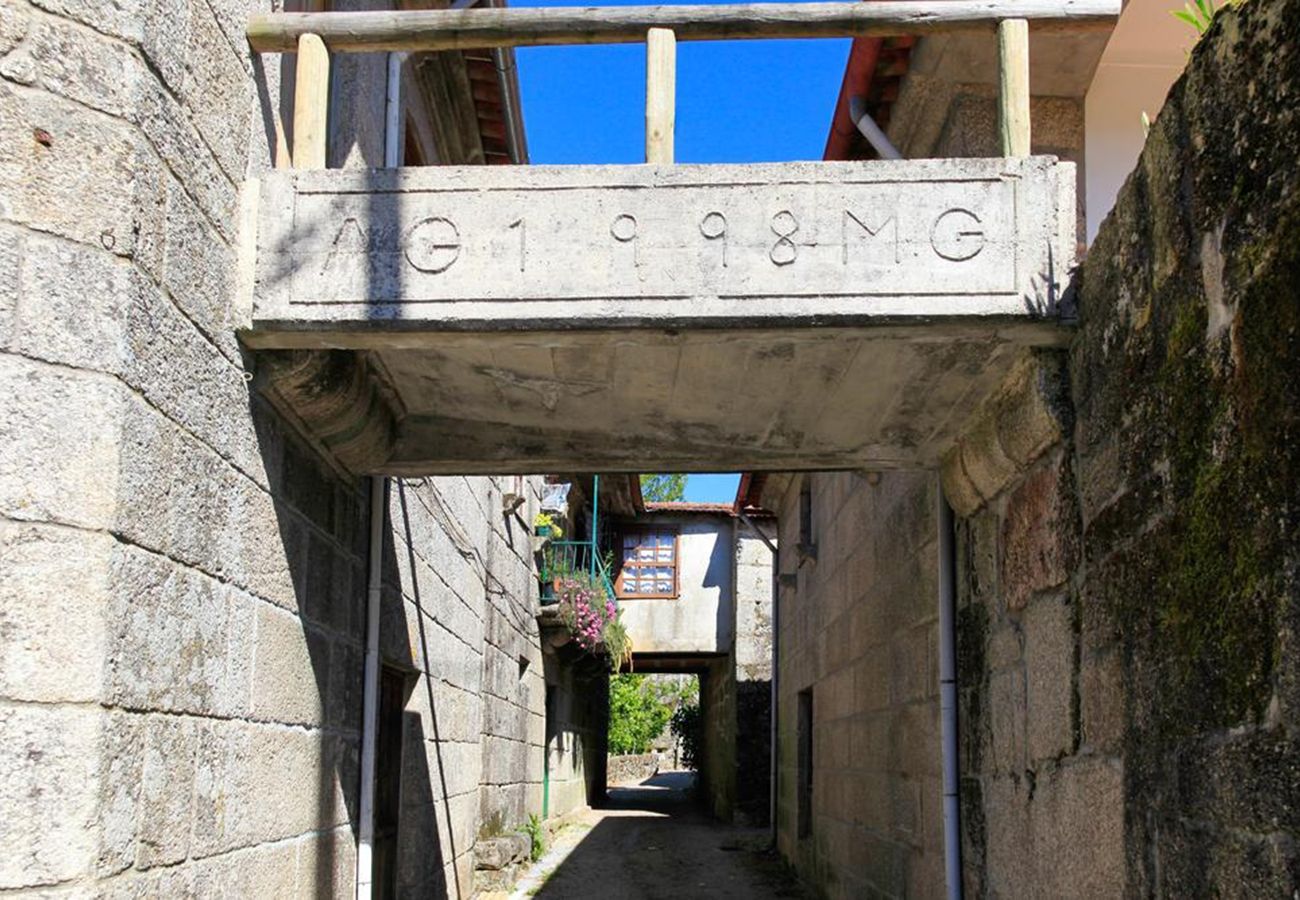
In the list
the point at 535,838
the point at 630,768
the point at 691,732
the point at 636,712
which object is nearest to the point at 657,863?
the point at 535,838

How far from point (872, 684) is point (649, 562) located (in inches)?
472

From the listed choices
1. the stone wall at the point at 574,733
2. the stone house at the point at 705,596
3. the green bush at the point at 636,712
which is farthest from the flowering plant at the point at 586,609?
the green bush at the point at 636,712

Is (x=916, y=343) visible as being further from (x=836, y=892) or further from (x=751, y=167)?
(x=836, y=892)

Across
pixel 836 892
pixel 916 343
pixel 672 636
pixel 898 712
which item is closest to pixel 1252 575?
pixel 916 343

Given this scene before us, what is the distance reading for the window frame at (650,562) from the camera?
18.4 m

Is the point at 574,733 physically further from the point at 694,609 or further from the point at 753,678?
the point at 753,678

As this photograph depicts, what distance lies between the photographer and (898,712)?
5.84 metres

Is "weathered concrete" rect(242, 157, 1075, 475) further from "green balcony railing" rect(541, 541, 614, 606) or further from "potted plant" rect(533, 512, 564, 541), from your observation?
"green balcony railing" rect(541, 541, 614, 606)

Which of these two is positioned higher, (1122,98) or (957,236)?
(1122,98)

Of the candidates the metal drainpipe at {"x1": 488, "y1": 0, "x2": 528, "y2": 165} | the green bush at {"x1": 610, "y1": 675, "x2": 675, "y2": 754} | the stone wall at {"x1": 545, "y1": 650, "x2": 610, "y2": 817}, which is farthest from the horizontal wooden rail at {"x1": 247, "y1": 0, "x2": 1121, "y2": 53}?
the green bush at {"x1": 610, "y1": 675, "x2": 675, "y2": 754}

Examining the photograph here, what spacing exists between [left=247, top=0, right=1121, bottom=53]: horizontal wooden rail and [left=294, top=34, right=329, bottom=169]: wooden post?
0.04 metres

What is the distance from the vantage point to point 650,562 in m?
18.6

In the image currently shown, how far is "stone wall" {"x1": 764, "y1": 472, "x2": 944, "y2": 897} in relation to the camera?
524cm

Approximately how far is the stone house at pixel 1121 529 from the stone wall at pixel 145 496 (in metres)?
2.17
